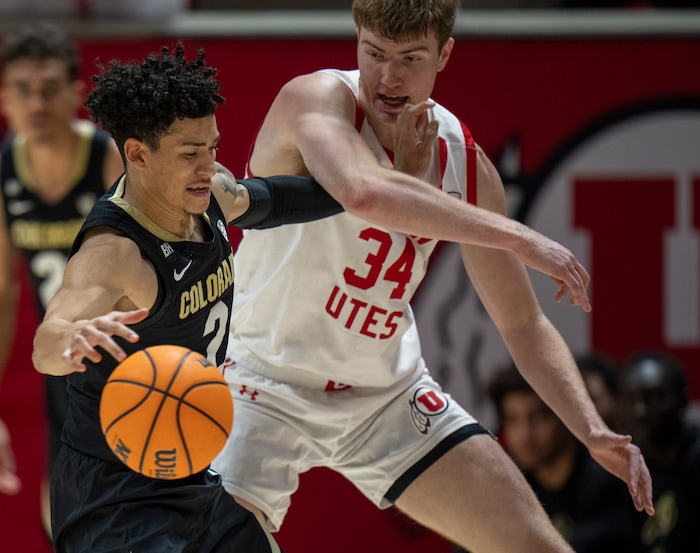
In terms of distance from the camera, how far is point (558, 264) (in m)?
3.69

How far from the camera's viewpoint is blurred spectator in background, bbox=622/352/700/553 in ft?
19.8

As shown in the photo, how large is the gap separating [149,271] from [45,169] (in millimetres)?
3122

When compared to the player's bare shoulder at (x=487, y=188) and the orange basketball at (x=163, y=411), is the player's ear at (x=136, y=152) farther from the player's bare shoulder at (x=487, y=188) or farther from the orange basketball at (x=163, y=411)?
the player's bare shoulder at (x=487, y=188)

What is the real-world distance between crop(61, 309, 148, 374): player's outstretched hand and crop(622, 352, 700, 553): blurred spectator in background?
3.68m

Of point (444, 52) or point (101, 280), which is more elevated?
point (444, 52)

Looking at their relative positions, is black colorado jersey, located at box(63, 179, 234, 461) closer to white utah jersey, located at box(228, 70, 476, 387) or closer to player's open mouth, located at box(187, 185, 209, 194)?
player's open mouth, located at box(187, 185, 209, 194)

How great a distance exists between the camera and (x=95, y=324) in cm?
302

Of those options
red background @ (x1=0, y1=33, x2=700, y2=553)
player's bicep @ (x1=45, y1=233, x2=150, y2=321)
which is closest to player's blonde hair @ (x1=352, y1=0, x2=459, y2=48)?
player's bicep @ (x1=45, y1=233, x2=150, y2=321)

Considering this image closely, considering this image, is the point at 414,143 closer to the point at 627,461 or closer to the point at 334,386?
the point at 334,386

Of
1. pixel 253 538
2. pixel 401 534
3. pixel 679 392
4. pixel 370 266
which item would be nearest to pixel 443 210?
pixel 370 266

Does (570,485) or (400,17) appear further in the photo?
(570,485)

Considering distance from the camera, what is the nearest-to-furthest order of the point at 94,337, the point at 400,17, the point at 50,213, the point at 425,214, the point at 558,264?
1. the point at 94,337
2. the point at 558,264
3. the point at 425,214
4. the point at 400,17
5. the point at 50,213

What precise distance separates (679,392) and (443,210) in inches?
113

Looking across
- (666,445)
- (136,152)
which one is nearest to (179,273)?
(136,152)
